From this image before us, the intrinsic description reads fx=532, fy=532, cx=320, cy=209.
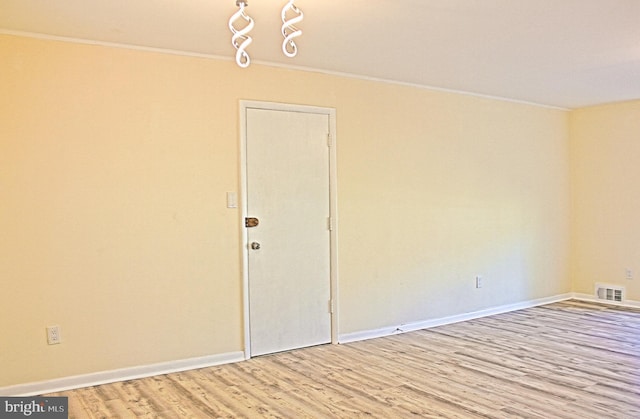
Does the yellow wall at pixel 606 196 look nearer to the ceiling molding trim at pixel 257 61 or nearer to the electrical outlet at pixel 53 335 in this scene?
the ceiling molding trim at pixel 257 61

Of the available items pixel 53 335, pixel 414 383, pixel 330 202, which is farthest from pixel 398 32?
pixel 53 335

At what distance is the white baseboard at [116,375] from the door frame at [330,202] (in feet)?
0.82

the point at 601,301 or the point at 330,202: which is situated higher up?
the point at 330,202

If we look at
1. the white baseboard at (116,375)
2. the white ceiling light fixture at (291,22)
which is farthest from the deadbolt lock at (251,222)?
the white ceiling light fixture at (291,22)

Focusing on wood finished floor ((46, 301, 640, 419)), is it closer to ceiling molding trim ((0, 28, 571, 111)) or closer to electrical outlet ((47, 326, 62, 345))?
electrical outlet ((47, 326, 62, 345))

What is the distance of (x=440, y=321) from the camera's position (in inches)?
209

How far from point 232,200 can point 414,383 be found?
6.18 ft

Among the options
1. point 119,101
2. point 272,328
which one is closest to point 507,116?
point 272,328

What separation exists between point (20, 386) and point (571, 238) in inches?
239

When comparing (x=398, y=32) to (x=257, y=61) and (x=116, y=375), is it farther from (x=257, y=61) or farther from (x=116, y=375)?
(x=116, y=375)

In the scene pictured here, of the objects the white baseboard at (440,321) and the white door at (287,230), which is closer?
the white door at (287,230)

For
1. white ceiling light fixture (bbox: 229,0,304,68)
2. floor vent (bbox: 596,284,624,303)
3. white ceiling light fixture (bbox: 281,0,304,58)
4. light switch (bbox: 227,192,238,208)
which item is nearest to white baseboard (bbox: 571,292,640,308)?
floor vent (bbox: 596,284,624,303)

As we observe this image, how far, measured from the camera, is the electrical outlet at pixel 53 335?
3460mm

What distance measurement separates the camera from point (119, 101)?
3.69 meters
